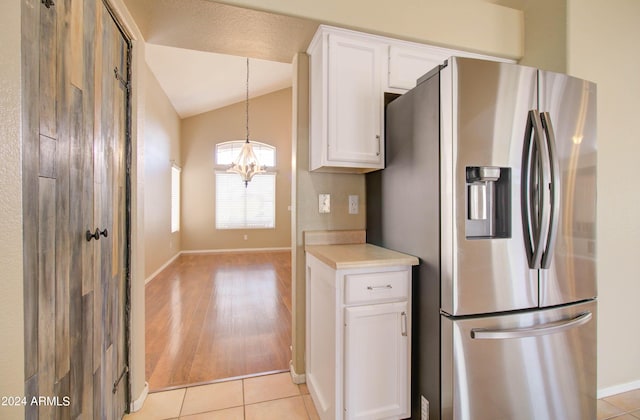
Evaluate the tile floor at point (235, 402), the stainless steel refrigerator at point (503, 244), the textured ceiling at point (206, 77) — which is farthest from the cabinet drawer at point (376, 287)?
the textured ceiling at point (206, 77)

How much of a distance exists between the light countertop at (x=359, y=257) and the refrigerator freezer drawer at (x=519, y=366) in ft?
1.13

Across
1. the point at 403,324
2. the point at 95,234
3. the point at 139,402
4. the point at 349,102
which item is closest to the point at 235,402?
the point at 139,402

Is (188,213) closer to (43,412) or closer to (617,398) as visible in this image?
(43,412)

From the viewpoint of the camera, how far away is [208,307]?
339 centimetres

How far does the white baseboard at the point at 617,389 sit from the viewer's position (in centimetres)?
185

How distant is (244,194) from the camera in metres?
7.41

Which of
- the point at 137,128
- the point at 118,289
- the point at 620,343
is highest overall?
the point at 137,128

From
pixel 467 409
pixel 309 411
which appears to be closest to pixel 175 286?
pixel 309 411

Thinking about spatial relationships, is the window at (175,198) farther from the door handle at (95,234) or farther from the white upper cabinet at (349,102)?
the white upper cabinet at (349,102)

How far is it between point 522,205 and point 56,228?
6.19 feet

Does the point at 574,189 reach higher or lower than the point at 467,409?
higher

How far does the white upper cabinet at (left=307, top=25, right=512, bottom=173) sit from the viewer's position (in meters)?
1.68

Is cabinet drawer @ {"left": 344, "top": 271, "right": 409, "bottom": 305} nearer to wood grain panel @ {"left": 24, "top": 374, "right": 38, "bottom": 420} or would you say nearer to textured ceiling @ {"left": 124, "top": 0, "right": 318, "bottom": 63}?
wood grain panel @ {"left": 24, "top": 374, "right": 38, "bottom": 420}

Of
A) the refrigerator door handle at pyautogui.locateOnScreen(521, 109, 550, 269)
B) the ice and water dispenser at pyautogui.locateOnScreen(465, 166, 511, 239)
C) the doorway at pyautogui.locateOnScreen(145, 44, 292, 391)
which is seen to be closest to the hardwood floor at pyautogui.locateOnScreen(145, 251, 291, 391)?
the doorway at pyautogui.locateOnScreen(145, 44, 292, 391)
